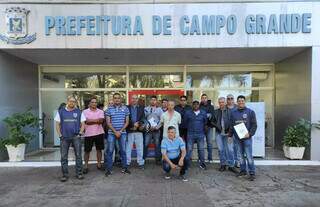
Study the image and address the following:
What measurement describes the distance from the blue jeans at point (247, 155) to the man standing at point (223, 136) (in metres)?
0.61

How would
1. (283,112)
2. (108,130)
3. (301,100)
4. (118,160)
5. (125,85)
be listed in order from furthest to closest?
(125,85) → (283,112) → (301,100) → (118,160) → (108,130)

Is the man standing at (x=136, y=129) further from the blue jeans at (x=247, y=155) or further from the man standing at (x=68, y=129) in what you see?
the blue jeans at (x=247, y=155)

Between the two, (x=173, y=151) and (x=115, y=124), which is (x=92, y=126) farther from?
(x=173, y=151)

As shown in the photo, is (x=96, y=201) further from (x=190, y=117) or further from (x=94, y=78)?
(x=94, y=78)

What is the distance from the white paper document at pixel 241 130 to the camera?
25.2 ft

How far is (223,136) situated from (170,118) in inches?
51.7

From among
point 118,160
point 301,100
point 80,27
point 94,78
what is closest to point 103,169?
point 118,160

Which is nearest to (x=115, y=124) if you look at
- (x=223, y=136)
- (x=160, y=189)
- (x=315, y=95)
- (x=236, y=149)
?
(x=160, y=189)

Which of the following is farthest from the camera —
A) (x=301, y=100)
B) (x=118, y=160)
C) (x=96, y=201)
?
(x=301, y=100)

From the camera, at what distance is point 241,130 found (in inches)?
303

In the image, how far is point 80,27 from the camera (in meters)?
9.68

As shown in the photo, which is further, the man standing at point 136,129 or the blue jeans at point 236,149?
the man standing at point 136,129

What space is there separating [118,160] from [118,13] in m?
3.76

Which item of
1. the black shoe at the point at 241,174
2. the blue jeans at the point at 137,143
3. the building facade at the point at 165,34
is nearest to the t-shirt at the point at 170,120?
the blue jeans at the point at 137,143
